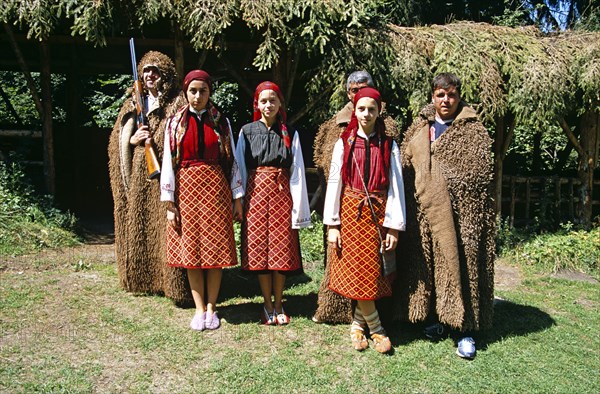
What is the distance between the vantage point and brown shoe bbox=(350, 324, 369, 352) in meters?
3.63

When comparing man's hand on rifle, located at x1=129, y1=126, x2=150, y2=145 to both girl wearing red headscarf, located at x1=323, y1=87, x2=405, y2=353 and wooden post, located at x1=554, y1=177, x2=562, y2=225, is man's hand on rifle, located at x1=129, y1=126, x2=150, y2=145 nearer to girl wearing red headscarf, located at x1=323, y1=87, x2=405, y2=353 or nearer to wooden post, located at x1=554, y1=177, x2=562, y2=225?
girl wearing red headscarf, located at x1=323, y1=87, x2=405, y2=353

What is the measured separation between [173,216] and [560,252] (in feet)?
16.2

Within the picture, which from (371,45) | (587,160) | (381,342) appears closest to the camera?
(381,342)

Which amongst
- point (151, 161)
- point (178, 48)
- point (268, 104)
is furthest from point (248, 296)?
point (178, 48)

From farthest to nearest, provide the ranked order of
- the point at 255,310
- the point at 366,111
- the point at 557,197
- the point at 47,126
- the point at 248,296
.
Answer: the point at 557,197, the point at 47,126, the point at 248,296, the point at 255,310, the point at 366,111

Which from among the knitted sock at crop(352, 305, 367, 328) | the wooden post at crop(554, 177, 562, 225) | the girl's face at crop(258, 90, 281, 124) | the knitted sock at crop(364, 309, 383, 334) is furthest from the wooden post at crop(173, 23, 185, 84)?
the wooden post at crop(554, 177, 562, 225)

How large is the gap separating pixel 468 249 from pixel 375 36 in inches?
140

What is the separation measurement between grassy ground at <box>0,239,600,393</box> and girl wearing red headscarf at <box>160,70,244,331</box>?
45 cm

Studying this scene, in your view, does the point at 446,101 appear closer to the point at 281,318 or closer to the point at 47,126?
the point at 281,318

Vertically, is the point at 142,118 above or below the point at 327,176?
above

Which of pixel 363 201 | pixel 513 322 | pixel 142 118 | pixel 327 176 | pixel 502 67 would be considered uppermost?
pixel 502 67

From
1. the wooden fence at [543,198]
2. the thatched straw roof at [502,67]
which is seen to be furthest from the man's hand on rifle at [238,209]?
the wooden fence at [543,198]

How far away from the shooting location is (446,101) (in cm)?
354

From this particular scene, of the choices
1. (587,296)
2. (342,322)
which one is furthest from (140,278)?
(587,296)
